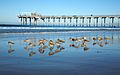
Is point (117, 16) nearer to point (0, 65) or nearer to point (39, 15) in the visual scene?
point (39, 15)

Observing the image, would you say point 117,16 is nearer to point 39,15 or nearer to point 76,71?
point 39,15

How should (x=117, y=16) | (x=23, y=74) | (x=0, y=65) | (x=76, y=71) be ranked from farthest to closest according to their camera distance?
1. (x=117, y=16)
2. (x=0, y=65)
3. (x=76, y=71)
4. (x=23, y=74)

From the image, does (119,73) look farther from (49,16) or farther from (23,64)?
(49,16)

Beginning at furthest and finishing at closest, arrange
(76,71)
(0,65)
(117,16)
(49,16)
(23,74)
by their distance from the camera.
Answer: (49,16) → (117,16) → (0,65) → (76,71) → (23,74)

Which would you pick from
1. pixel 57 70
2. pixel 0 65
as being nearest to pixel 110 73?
pixel 57 70

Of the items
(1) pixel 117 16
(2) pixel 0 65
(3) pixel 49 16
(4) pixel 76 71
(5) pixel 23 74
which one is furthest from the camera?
(3) pixel 49 16

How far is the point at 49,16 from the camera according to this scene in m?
127

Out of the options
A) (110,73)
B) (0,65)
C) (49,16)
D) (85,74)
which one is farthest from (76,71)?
(49,16)

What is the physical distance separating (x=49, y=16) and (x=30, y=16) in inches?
441

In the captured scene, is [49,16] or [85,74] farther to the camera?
[49,16]

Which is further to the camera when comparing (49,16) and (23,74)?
(49,16)

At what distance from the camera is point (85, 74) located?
23.4ft

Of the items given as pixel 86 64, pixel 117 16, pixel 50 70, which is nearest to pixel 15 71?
pixel 50 70

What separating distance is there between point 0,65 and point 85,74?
291 cm
